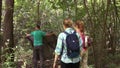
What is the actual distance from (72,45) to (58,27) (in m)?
16.0

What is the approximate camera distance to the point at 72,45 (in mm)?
8633

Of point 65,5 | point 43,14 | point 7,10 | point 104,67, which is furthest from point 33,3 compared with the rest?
point 104,67

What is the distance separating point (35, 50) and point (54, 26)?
10.1 m

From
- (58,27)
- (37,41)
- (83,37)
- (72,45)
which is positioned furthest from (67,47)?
(58,27)

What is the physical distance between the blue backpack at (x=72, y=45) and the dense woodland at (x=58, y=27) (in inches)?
142

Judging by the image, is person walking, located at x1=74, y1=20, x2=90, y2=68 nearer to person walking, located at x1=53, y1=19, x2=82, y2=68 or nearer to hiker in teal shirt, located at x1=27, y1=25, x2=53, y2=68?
person walking, located at x1=53, y1=19, x2=82, y2=68

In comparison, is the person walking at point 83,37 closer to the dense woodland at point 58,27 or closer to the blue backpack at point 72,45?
the blue backpack at point 72,45

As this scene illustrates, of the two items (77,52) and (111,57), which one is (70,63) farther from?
(111,57)

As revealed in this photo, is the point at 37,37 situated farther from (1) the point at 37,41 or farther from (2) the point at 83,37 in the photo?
(2) the point at 83,37

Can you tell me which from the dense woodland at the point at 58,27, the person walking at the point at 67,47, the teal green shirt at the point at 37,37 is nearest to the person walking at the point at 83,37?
the person walking at the point at 67,47

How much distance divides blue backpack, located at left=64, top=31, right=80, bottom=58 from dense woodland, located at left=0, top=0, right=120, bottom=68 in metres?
3.62

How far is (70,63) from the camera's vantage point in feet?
28.7

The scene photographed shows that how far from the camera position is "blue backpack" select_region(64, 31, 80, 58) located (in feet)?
28.2

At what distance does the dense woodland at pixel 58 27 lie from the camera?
14367 millimetres
